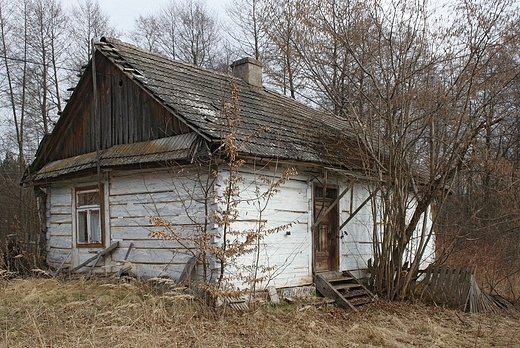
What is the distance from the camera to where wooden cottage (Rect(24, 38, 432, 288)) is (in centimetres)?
855

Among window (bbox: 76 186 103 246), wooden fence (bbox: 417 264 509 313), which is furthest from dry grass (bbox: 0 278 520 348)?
window (bbox: 76 186 103 246)

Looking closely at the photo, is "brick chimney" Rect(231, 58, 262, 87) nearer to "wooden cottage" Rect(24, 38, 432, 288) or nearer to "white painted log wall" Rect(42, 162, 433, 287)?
"wooden cottage" Rect(24, 38, 432, 288)

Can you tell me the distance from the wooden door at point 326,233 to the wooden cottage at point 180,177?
0.10 ft

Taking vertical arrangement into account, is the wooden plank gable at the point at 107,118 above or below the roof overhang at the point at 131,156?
above

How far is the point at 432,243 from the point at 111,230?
942 centimetres

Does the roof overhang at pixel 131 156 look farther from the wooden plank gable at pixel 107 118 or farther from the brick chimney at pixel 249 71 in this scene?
the brick chimney at pixel 249 71

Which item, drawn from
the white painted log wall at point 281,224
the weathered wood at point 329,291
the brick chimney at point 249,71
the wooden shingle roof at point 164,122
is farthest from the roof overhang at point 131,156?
the brick chimney at point 249,71

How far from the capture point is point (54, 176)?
36.4ft

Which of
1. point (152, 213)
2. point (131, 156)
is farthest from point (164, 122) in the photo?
point (152, 213)

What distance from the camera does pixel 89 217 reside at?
10.9 metres

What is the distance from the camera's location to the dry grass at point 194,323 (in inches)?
235

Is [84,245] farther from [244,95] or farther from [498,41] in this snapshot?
[498,41]

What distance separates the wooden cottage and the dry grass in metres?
0.90

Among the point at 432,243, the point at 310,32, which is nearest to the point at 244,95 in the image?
the point at 310,32
